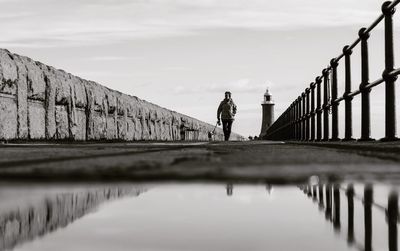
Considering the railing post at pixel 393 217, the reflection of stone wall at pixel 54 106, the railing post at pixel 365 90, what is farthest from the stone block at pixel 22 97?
the railing post at pixel 393 217

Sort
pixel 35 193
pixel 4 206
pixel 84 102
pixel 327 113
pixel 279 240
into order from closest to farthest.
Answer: pixel 279 240, pixel 4 206, pixel 35 193, pixel 327 113, pixel 84 102

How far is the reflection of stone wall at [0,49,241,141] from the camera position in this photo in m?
8.04

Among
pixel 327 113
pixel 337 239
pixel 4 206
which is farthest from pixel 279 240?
pixel 327 113

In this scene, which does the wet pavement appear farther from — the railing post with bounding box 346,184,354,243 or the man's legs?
the man's legs

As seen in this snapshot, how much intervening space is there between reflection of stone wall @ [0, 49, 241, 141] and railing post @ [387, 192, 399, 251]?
6878 mm

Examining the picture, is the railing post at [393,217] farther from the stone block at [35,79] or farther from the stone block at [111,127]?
the stone block at [111,127]

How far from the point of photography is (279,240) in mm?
1055

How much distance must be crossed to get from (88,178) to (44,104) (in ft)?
26.3

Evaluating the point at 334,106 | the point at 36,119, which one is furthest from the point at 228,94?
the point at 334,106

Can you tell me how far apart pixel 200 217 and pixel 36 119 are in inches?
317

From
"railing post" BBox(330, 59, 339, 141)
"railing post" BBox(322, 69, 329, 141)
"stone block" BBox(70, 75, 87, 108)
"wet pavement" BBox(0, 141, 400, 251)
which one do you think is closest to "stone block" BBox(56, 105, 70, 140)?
"stone block" BBox(70, 75, 87, 108)

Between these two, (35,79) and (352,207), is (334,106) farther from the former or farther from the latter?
(352,207)

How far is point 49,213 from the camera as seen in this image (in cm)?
121

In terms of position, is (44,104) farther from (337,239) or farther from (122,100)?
(337,239)
